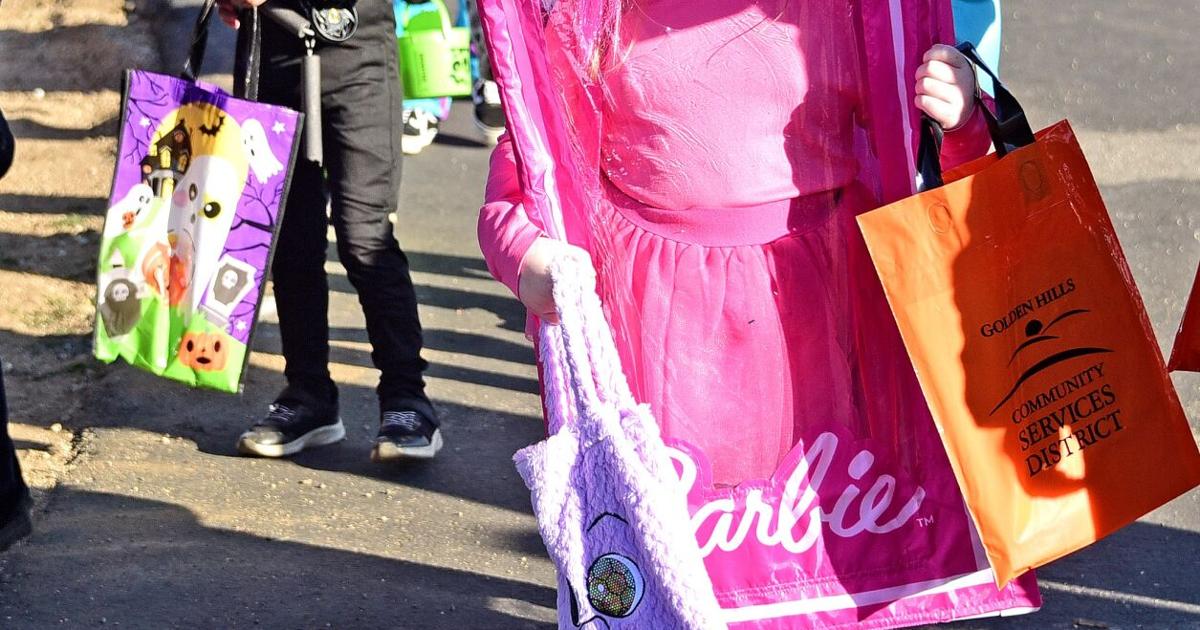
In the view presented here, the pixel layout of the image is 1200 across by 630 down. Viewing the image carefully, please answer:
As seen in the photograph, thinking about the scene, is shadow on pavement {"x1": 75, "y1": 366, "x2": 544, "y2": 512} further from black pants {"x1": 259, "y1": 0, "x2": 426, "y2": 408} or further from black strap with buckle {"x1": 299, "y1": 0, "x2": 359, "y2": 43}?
black strap with buckle {"x1": 299, "y1": 0, "x2": 359, "y2": 43}

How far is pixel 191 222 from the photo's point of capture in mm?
3848

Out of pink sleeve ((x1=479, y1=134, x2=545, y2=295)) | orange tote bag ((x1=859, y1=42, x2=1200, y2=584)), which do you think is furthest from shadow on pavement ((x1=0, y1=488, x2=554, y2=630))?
orange tote bag ((x1=859, y1=42, x2=1200, y2=584))

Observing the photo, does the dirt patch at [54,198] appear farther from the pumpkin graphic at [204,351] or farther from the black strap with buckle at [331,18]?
the black strap with buckle at [331,18]

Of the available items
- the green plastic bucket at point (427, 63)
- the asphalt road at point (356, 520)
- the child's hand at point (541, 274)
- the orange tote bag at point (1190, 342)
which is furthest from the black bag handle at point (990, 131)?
the green plastic bucket at point (427, 63)

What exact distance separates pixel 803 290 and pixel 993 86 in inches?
15.6

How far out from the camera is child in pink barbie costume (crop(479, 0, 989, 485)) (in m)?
2.01

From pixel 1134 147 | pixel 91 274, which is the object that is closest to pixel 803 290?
pixel 91 274

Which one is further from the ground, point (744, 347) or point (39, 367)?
point (39, 367)

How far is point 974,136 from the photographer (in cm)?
197

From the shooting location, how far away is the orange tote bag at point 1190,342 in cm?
233

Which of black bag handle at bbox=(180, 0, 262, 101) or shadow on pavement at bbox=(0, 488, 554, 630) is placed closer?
shadow on pavement at bbox=(0, 488, 554, 630)

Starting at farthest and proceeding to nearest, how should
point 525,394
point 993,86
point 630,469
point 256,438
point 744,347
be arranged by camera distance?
point 525,394 < point 256,438 < point 744,347 < point 993,86 < point 630,469

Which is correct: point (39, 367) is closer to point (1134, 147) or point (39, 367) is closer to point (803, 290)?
point (803, 290)

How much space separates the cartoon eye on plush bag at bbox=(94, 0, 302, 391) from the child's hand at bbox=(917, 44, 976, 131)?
225 cm
